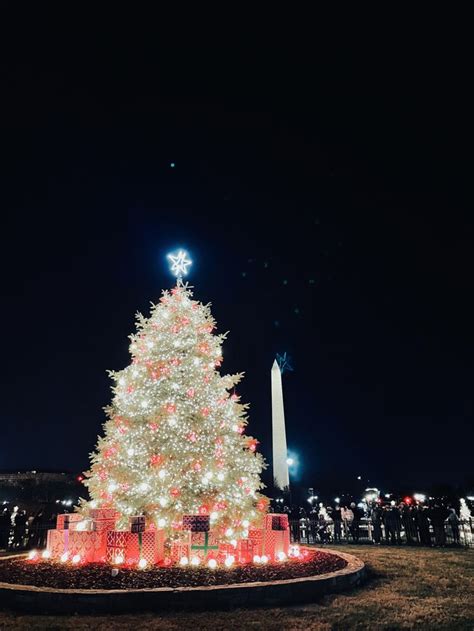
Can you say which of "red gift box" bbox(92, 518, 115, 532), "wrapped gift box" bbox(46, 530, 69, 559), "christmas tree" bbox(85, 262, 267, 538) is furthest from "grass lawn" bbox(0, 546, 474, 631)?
"christmas tree" bbox(85, 262, 267, 538)

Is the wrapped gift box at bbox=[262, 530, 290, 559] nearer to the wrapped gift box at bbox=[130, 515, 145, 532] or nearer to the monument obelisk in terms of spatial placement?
the wrapped gift box at bbox=[130, 515, 145, 532]

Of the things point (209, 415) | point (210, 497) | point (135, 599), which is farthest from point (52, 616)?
point (209, 415)

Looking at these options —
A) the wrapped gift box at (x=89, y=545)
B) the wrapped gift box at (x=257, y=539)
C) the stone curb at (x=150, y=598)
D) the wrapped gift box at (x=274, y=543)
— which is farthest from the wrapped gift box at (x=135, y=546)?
the stone curb at (x=150, y=598)

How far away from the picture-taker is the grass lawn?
650 cm

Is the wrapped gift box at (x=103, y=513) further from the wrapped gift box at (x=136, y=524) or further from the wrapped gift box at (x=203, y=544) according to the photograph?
the wrapped gift box at (x=203, y=544)

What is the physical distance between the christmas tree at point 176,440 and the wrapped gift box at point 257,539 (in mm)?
678

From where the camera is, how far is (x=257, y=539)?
11.2 meters

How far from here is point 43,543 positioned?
15438mm

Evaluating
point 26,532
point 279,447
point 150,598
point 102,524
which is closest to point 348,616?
point 150,598

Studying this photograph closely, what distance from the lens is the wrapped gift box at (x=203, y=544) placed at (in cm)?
1020

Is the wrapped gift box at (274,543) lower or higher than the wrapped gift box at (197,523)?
lower

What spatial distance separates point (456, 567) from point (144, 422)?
8.86 meters

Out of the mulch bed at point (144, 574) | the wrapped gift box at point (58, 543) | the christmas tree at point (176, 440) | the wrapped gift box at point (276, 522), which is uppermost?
the christmas tree at point (176, 440)

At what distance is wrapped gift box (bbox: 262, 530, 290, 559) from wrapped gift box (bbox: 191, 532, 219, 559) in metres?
1.36
